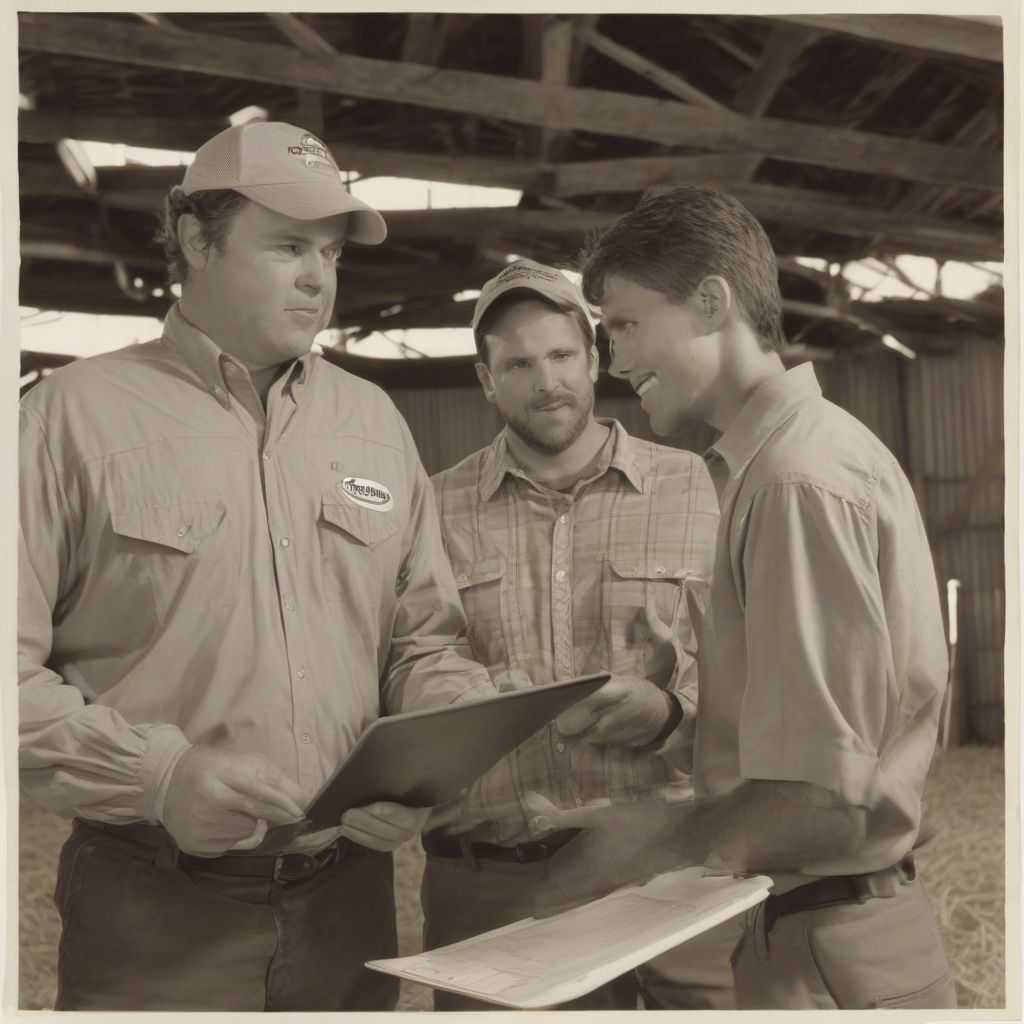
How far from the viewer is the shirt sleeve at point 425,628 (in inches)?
85.3

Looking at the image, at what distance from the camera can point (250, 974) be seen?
2.09 meters

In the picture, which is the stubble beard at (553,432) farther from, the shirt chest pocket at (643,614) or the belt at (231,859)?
the belt at (231,859)

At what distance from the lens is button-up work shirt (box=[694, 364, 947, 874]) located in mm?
1939

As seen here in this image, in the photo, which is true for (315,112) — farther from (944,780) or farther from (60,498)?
(944,780)

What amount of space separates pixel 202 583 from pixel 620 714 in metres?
0.75

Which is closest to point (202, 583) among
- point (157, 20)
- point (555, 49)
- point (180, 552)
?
point (180, 552)

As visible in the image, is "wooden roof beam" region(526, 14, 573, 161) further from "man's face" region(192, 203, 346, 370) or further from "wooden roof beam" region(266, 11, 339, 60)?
"man's face" region(192, 203, 346, 370)

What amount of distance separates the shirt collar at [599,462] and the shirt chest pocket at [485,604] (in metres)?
0.12

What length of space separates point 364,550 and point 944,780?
1.07m

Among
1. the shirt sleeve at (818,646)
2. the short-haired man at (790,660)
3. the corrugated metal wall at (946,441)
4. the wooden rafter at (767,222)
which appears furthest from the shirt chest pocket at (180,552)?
the shirt sleeve at (818,646)

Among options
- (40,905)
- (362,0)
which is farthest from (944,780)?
(362,0)

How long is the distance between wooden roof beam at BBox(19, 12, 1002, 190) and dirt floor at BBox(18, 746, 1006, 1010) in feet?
3.59

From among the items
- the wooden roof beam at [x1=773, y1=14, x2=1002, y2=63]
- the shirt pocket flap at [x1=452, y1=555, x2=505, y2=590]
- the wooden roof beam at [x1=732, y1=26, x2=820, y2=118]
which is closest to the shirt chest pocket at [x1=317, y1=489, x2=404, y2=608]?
the shirt pocket flap at [x1=452, y1=555, x2=505, y2=590]

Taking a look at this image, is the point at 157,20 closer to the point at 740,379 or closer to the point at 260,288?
the point at 260,288
